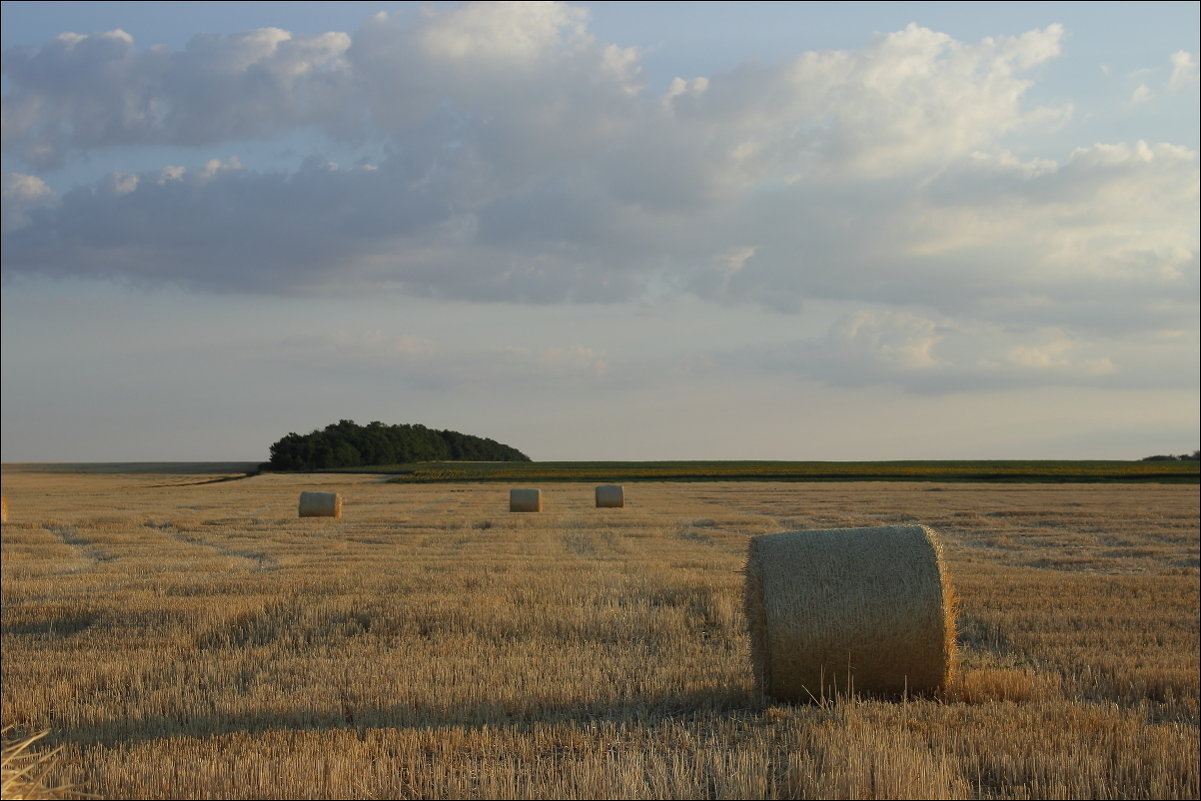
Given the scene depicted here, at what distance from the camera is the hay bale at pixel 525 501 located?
32.6 m

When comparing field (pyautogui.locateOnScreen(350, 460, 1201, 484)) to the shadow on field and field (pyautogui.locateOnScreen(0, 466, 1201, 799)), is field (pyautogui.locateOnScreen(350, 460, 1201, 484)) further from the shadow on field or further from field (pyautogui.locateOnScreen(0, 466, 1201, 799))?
the shadow on field

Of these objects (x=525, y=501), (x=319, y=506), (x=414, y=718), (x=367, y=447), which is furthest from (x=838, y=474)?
(x=414, y=718)

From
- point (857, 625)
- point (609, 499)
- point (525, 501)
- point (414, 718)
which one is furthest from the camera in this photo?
point (609, 499)

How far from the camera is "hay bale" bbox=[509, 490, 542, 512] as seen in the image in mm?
32562

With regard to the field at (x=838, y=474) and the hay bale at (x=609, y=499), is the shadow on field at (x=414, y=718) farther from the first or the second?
the field at (x=838, y=474)

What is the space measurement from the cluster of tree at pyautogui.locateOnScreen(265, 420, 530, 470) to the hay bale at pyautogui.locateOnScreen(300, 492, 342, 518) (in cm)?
6505

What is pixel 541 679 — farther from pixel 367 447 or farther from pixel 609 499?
pixel 367 447

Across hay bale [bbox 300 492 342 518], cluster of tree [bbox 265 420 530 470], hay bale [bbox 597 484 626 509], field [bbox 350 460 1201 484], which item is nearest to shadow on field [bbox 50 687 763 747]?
hay bale [bbox 300 492 342 518]

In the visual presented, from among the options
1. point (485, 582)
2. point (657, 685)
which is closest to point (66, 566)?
point (485, 582)

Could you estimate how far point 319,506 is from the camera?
29.3m

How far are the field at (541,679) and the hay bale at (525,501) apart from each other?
12175mm

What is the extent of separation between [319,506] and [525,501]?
6256 millimetres

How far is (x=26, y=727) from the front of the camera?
7379mm

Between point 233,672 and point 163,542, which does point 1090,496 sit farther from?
point 233,672
